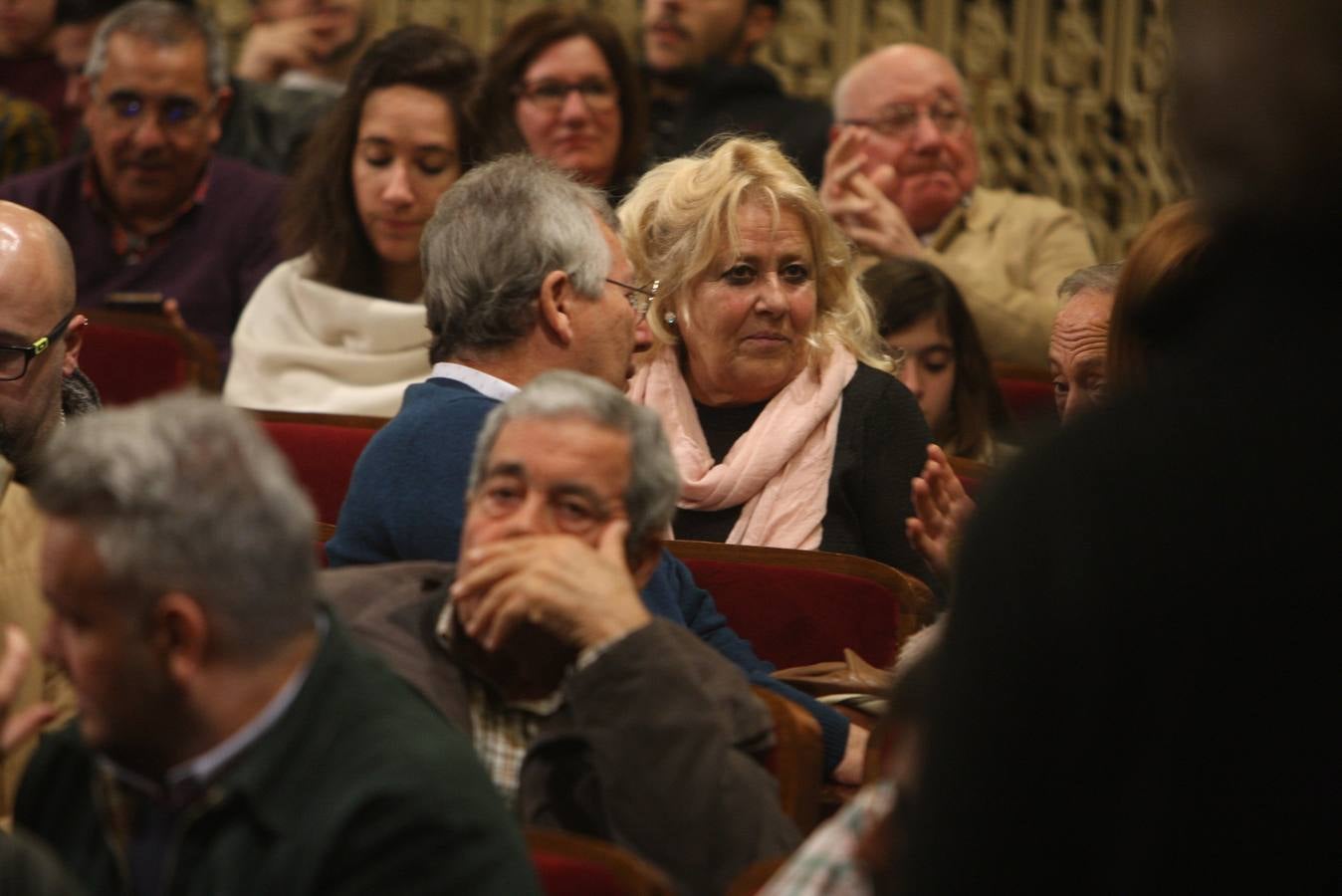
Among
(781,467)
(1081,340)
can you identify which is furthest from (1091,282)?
(781,467)

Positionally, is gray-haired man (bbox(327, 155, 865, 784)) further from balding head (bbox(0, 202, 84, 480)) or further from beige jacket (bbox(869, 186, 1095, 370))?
beige jacket (bbox(869, 186, 1095, 370))

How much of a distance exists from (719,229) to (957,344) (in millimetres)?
818

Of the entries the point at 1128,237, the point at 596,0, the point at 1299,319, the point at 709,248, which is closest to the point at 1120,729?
the point at 1299,319

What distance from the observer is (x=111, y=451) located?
1.59 meters

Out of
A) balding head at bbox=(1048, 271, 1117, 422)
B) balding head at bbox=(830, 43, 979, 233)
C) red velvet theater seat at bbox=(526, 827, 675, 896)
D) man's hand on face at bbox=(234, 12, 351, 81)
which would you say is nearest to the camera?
red velvet theater seat at bbox=(526, 827, 675, 896)

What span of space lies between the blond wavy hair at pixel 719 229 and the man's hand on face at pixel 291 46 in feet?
8.18

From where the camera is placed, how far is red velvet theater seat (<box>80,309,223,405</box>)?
3.94m

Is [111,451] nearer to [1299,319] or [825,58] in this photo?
[1299,319]

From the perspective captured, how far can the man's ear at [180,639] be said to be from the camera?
5.20 feet

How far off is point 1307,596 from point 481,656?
1.11 meters

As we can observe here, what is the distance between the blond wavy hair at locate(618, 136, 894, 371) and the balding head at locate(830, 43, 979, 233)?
123cm

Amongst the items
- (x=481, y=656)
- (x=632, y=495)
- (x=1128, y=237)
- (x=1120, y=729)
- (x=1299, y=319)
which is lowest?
(x=1128, y=237)

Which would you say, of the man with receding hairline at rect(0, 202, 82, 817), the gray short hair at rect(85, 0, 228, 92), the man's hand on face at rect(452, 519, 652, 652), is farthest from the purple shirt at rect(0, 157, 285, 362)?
Answer: the man's hand on face at rect(452, 519, 652, 652)

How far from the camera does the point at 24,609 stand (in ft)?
7.20
